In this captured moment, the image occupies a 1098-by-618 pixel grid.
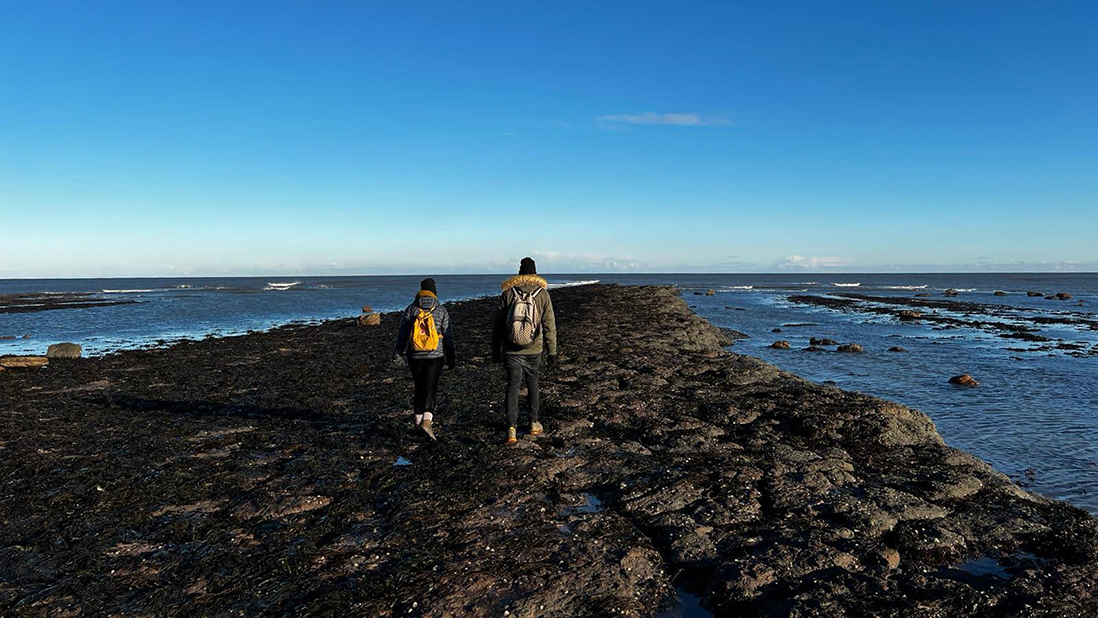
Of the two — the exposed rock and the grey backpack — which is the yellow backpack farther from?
the exposed rock

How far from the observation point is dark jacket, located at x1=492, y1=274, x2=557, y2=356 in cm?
894

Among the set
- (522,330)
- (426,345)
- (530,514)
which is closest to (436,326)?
(426,345)

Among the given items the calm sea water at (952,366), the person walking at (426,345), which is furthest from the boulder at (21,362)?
the person walking at (426,345)

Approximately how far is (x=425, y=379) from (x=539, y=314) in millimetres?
2277

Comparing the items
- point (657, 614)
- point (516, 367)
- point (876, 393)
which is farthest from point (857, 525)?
point (876, 393)

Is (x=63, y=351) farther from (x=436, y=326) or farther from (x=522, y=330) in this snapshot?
(x=522, y=330)

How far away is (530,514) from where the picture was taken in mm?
6746

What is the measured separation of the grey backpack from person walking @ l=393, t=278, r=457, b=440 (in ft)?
3.71

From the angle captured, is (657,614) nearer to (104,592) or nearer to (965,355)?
(104,592)

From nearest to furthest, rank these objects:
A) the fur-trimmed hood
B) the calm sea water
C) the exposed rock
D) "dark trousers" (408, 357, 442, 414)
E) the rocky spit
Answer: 1. the rocky spit
2. the fur-trimmed hood
3. "dark trousers" (408, 357, 442, 414)
4. the calm sea water
5. the exposed rock

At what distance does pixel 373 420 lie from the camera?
1161cm

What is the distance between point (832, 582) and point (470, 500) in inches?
161

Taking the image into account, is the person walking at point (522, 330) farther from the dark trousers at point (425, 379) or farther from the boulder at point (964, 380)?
the boulder at point (964, 380)

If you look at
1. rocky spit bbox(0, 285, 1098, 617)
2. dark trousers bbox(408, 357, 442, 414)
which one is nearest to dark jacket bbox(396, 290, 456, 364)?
dark trousers bbox(408, 357, 442, 414)
